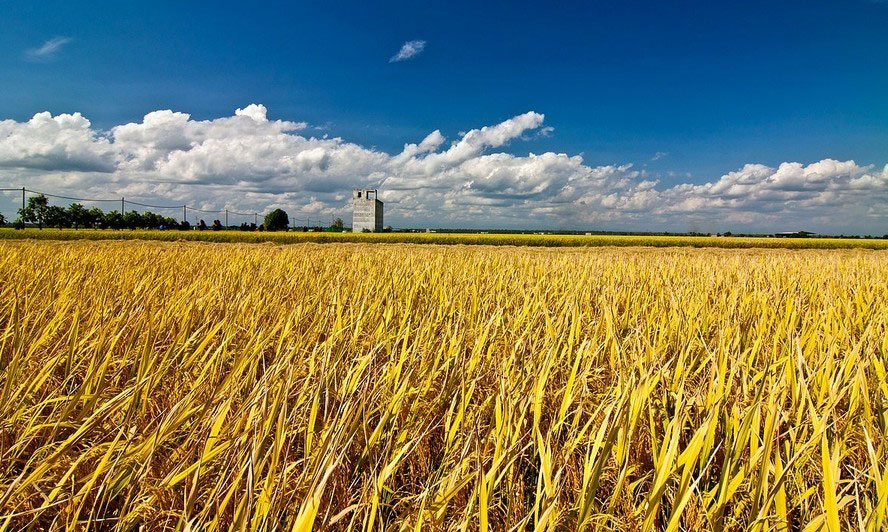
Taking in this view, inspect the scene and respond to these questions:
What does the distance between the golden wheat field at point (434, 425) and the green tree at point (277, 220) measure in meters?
49.3

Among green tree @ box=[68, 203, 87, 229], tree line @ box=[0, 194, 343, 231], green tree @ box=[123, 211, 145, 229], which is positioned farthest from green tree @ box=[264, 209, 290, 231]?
green tree @ box=[68, 203, 87, 229]

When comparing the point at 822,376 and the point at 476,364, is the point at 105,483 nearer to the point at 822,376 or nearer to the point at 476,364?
the point at 476,364

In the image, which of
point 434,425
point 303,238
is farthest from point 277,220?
point 434,425

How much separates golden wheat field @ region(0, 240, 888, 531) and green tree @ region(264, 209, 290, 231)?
49.3 metres

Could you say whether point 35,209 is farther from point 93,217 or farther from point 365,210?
point 365,210

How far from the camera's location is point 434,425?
1209 millimetres

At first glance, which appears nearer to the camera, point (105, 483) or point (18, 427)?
point (105, 483)

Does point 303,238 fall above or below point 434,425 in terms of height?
above

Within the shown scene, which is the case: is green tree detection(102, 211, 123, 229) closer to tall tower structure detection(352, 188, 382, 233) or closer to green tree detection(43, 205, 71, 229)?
green tree detection(43, 205, 71, 229)

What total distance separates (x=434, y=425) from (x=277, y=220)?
51.9 metres

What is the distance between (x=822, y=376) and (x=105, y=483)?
1746mm

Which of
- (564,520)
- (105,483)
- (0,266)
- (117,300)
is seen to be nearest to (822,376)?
(564,520)

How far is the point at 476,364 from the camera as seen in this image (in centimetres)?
144

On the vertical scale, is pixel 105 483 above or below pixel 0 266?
below
